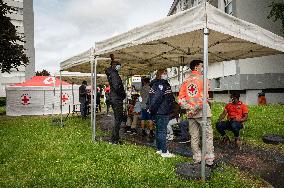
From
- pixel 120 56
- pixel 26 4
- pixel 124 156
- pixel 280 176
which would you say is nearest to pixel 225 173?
pixel 280 176

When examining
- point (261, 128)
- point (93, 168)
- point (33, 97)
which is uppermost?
point (33, 97)

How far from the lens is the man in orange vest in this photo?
617 cm

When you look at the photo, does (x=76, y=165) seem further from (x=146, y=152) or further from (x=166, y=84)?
(x=166, y=84)

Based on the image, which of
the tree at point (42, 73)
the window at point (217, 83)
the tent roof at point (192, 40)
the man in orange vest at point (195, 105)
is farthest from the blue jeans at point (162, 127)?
the tree at point (42, 73)

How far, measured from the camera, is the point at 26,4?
6638 cm

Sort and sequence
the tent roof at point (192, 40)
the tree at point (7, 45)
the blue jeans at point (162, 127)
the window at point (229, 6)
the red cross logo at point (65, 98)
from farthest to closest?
the window at point (229, 6), the red cross logo at point (65, 98), the tree at point (7, 45), the blue jeans at point (162, 127), the tent roof at point (192, 40)

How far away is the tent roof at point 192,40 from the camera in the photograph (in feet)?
18.6

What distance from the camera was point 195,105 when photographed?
6199mm

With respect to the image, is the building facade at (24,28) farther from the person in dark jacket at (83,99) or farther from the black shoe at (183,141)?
the black shoe at (183,141)

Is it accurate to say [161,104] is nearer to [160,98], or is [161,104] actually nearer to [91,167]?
[160,98]

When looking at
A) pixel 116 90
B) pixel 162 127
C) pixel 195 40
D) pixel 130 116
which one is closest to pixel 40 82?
pixel 130 116

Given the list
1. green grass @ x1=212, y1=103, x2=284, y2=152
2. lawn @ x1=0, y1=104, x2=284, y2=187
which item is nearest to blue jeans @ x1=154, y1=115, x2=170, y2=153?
lawn @ x1=0, y1=104, x2=284, y2=187

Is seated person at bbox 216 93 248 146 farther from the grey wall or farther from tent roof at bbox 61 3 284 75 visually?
the grey wall

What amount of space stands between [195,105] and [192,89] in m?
0.32
